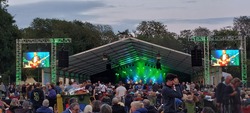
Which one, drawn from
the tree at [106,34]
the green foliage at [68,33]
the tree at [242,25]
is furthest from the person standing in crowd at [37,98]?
the tree at [242,25]

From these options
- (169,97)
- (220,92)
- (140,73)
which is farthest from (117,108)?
(140,73)

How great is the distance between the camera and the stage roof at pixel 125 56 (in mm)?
→ 37875

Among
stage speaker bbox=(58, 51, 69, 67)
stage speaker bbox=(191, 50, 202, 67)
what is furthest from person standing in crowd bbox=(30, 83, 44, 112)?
stage speaker bbox=(191, 50, 202, 67)

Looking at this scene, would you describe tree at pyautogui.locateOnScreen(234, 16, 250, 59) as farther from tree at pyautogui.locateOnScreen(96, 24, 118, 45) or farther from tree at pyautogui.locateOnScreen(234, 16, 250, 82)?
tree at pyautogui.locateOnScreen(96, 24, 118, 45)

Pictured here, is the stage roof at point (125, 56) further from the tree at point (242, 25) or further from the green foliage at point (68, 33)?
the tree at point (242, 25)

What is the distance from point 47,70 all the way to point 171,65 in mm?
14818

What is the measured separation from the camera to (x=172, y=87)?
29.9 feet

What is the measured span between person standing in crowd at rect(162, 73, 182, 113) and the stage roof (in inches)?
1055

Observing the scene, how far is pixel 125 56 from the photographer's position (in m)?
46.1

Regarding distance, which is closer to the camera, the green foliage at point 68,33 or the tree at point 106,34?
the green foliage at point 68,33

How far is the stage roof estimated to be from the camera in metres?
37.9

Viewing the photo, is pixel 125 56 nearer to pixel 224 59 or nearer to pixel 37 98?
pixel 224 59

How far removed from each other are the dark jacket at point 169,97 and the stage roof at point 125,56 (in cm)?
2678

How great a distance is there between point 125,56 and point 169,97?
37117mm
